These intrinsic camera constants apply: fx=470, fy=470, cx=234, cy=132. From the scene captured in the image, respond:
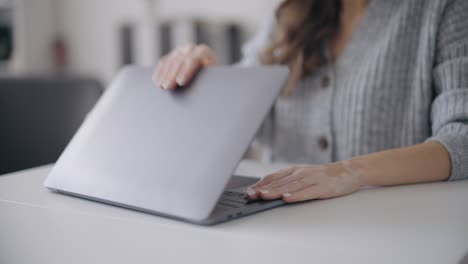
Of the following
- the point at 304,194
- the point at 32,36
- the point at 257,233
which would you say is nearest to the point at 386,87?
the point at 304,194

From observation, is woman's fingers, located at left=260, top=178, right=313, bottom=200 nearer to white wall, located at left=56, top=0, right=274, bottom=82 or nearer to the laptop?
the laptop

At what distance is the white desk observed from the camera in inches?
15.2

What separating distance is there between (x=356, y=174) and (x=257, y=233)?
0.73 ft

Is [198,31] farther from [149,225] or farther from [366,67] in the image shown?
[149,225]

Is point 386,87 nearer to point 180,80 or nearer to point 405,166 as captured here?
point 405,166

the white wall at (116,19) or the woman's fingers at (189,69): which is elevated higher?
the woman's fingers at (189,69)

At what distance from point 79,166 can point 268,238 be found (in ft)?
0.94

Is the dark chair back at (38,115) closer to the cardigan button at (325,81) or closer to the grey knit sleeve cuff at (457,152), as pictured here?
the cardigan button at (325,81)

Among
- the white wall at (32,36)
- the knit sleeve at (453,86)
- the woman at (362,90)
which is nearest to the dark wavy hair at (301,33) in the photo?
the woman at (362,90)

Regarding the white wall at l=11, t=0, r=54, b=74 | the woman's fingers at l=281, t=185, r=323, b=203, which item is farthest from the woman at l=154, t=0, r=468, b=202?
the white wall at l=11, t=0, r=54, b=74

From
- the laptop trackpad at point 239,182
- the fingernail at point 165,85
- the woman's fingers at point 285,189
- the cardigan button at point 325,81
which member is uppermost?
the fingernail at point 165,85

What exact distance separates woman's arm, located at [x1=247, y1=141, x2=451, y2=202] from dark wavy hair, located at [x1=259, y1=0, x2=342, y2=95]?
1.57 feet

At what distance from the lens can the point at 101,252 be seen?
46 centimetres

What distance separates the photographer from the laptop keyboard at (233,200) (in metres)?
0.49
